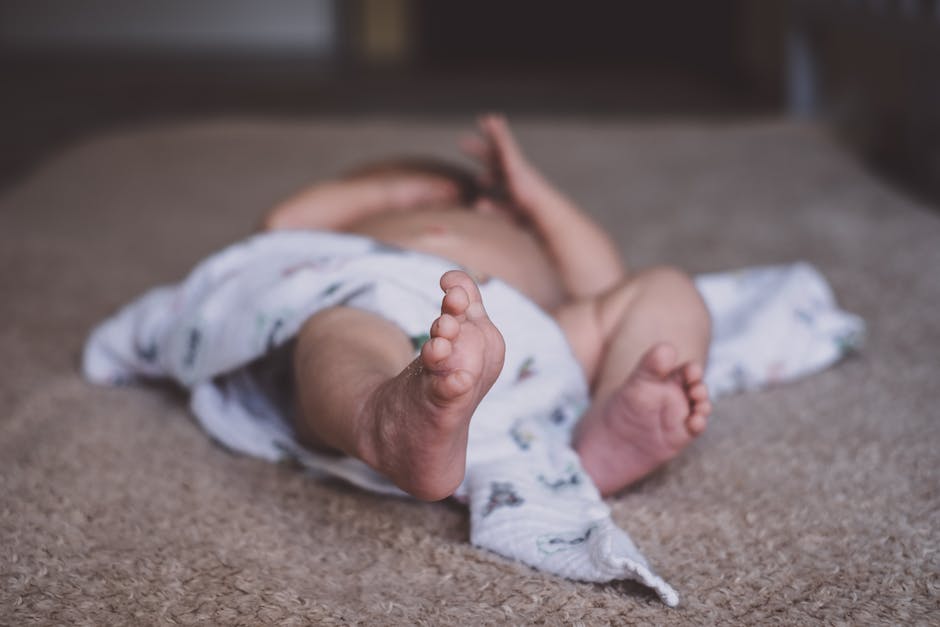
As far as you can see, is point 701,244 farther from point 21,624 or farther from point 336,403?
point 21,624

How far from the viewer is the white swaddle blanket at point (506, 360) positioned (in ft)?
2.10

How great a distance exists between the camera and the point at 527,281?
0.92m

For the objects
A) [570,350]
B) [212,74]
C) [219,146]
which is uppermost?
[570,350]

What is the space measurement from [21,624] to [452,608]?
0.77 feet

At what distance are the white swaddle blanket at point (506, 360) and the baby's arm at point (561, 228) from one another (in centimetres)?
13

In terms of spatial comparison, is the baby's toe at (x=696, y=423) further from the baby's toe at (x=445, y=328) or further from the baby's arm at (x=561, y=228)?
the baby's arm at (x=561, y=228)

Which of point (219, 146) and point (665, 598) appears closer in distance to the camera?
point (665, 598)

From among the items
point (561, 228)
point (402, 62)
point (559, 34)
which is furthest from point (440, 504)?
point (559, 34)

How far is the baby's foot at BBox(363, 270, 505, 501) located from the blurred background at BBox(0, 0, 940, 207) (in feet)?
6.38

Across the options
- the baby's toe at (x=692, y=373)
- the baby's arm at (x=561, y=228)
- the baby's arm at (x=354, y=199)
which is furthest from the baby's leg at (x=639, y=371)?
the baby's arm at (x=354, y=199)

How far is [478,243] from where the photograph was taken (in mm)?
911

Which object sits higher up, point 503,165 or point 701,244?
point 503,165

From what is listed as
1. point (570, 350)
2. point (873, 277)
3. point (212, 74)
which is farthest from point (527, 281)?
point (212, 74)

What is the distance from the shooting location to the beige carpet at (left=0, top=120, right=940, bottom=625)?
0.57 metres
